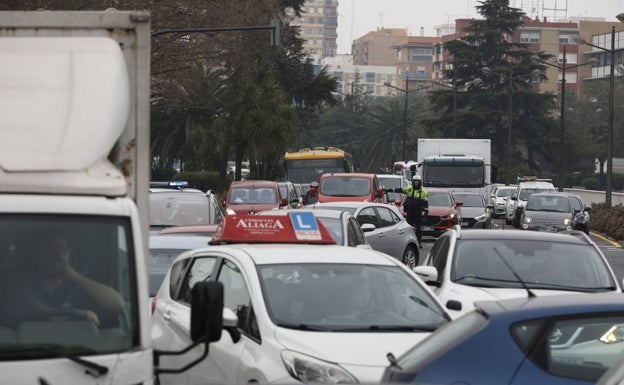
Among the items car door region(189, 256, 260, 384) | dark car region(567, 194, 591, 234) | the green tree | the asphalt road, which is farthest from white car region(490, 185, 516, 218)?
car door region(189, 256, 260, 384)

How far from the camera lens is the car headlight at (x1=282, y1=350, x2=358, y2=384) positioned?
27.0 feet

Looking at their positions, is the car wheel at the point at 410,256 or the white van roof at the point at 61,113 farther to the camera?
the car wheel at the point at 410,256

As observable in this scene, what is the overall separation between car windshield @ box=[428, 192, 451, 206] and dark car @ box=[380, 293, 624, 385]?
30594 millimetres

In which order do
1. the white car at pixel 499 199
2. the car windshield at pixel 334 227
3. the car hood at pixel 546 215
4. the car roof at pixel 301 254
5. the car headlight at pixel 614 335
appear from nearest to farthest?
1. the car headlight at pixel 614 335
2. the car roof at pixel 301 254
3. the car windshield at pixel 334 227
4. the car hood at pixel 546 215
5. the white car at pixel 499 199

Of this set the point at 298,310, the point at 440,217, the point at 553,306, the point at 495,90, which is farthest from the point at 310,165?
the point at 495,90

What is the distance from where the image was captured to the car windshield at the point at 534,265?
40.5ft

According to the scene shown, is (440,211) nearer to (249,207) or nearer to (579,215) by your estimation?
(579,215)

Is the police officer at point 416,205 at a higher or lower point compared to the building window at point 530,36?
lower

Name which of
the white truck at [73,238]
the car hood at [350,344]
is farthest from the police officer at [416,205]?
the white truck at [73,238]

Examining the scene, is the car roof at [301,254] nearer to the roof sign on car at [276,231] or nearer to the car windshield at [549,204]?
the roof sign on car at [276,231]

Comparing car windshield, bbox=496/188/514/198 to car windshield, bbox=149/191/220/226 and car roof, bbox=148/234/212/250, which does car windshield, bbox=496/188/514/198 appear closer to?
A: car windshield, bbox=149/191/220/226

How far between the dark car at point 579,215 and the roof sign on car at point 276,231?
1049 inches

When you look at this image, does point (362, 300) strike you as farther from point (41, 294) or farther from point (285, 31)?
point (285, 31)

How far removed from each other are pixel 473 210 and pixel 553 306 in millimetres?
34066
